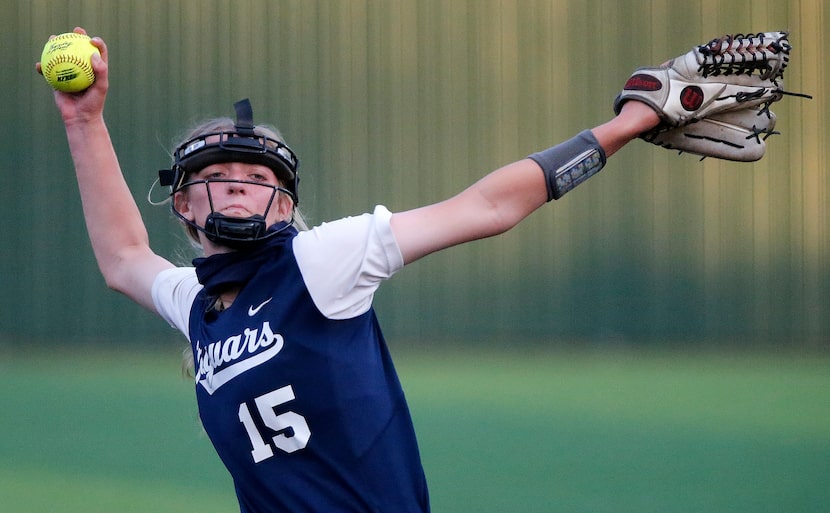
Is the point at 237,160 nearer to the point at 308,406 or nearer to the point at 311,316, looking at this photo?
the point at 311,316

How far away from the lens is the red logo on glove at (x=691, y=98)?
2.21 meters

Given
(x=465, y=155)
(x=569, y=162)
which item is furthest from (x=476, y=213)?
(x=465, y=155)

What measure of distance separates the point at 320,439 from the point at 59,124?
32.8 feet

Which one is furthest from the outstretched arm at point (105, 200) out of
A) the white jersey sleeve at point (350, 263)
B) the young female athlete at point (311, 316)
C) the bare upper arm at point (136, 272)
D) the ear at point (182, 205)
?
the white jersey sleeve at point (350, 263)

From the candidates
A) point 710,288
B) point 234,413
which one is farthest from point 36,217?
point 234,413

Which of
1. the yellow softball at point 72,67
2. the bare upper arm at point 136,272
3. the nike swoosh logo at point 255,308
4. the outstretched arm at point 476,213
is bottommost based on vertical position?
the nike swoosh logo at point 255,308

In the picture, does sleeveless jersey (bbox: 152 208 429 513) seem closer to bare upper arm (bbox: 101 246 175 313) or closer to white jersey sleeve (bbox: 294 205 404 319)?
white jersey sleeve (bbox: 294 205 404 319)

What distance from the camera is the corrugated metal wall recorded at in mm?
10375

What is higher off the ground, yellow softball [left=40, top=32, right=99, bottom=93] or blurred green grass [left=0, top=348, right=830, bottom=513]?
yellow softball [left=40, top=32, right=99, bottom=93]

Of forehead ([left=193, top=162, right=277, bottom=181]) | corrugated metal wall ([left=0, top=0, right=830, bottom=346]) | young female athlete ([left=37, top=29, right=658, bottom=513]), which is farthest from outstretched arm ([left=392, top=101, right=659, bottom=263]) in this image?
corrugated metal wall ([left=0, top=0, right=830, bottom=346])

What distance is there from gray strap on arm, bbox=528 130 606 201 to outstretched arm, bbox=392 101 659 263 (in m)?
0.02

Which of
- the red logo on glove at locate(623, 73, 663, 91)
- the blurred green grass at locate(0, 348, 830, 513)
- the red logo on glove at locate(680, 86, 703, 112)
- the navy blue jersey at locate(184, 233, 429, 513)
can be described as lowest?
the blurred green grass at locate(0, 348, 830, 513)

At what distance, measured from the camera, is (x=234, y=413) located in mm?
2076

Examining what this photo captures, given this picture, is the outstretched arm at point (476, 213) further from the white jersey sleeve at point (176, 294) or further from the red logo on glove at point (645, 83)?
the white jersey sleeve at point (176, 294)
